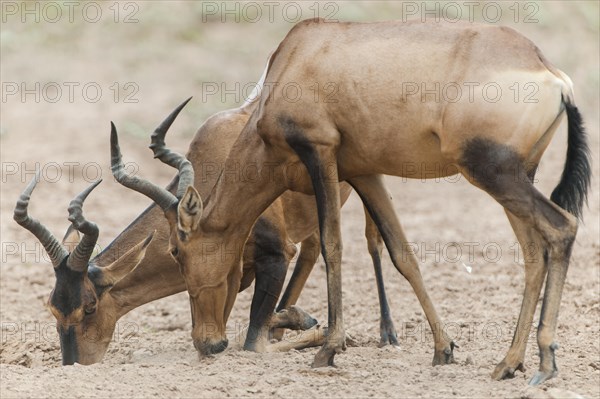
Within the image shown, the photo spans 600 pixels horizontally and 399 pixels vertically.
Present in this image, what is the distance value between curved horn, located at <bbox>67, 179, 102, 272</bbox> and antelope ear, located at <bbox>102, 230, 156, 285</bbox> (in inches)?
10.0

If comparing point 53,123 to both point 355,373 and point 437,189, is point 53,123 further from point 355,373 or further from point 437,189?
point 355,373

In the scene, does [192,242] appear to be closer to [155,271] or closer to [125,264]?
[125,264]

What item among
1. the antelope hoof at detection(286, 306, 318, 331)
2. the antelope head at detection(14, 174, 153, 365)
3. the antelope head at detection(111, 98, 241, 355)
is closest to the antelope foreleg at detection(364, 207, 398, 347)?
the antelope hoof at detection(286, 306, 318, 331)

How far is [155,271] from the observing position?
405 inches

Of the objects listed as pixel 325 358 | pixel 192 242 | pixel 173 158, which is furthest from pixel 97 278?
pixel 325 358

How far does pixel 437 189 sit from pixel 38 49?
881 cm

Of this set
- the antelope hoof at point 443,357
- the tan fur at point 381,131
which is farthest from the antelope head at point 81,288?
the antelope hoof at point 443,357

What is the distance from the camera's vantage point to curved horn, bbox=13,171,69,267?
31.2ft

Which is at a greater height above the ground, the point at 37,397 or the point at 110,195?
the point at 37,397

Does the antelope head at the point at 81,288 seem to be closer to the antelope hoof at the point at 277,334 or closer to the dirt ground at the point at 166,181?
the dirt ground at the point at 166,181

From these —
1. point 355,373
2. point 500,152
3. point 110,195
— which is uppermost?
point 500,152

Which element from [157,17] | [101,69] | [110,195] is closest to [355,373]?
[110,195]

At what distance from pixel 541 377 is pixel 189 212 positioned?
308 cm

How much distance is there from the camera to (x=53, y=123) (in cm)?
1911
